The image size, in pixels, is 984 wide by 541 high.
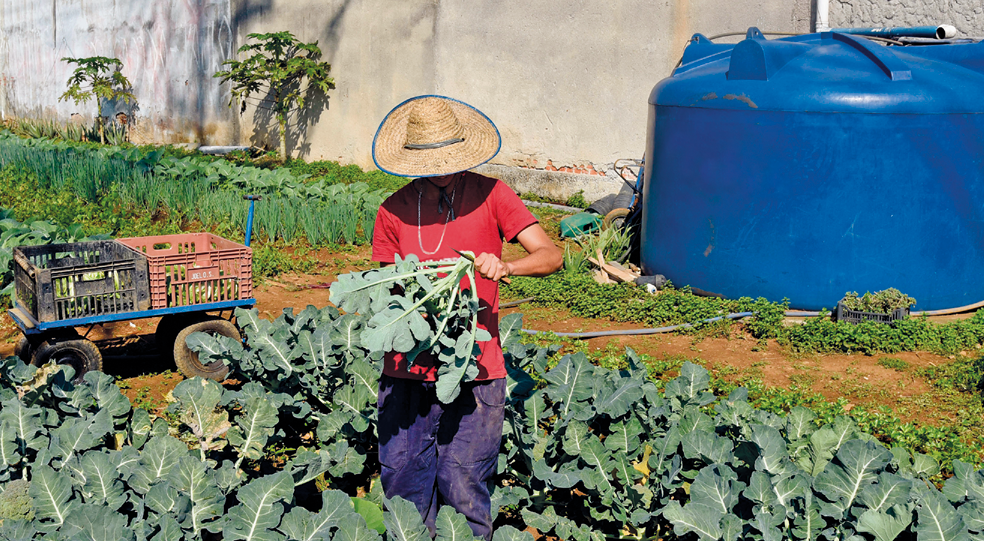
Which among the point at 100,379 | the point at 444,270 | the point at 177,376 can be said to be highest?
the point at 444,270

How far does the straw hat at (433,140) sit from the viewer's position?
9.48 ft

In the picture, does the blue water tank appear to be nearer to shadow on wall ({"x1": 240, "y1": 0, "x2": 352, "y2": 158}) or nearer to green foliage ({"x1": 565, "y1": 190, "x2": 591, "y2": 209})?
green foliage ({"x1": 565, "y1": 190, "x2": 591, "y2": 209})

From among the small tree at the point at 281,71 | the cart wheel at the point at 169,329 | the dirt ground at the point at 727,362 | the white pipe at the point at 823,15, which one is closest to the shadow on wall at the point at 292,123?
the small tree at the point at 281,71

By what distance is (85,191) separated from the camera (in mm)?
9188

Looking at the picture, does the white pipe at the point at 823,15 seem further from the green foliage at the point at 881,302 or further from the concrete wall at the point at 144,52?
the concrete wall at the point at 144,52

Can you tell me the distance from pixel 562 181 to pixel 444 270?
8.11 metres

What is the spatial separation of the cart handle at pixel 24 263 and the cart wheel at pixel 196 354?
0.86m

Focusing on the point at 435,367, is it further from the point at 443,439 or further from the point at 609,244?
the point at 609,244

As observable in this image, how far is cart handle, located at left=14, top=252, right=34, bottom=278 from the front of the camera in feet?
14.9

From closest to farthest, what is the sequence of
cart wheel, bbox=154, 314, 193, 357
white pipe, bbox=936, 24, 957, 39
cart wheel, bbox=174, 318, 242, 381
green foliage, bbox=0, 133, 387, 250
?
cart wheel, bbox=174, 318, 242, 381 → cart wheel, bbox=154, 314, 193, 357 → white pipe, bbox=936, 24, 957, 39 → green foliage, bbox=0, 133, 387, 250

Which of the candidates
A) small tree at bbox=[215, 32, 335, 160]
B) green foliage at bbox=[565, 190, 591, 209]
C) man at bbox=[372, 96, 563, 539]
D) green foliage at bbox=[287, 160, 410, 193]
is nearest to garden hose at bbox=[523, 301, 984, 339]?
man at bbox=[372, 96, 563, 539]

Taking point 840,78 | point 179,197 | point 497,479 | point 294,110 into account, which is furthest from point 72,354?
point 294,110

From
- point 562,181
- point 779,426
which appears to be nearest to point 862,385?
point 779,426

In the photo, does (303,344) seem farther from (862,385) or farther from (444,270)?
(862,385)
